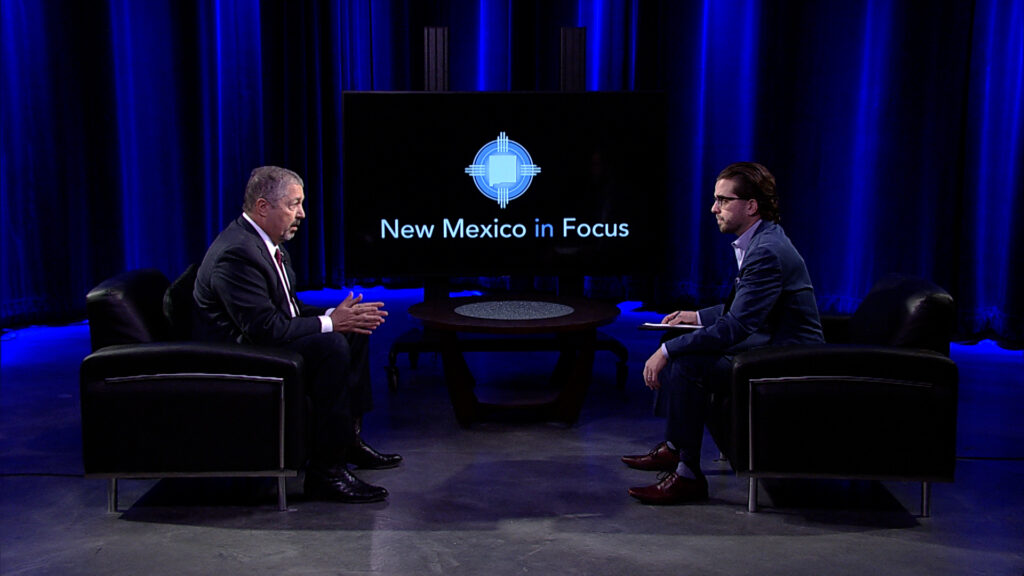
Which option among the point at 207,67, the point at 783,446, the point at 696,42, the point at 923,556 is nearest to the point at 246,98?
the point at 207,67

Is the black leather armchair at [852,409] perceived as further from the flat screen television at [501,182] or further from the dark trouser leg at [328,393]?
the flat screen television at [501,182]

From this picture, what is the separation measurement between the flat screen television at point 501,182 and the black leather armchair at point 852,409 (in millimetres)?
2105

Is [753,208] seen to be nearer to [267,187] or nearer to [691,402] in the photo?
[691,402]

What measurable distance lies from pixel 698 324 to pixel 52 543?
2.24 m

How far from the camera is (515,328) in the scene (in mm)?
3775

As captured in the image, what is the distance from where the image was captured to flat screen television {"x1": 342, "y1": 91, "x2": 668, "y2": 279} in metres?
4.93

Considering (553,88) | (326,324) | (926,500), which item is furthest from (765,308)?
(553,88)

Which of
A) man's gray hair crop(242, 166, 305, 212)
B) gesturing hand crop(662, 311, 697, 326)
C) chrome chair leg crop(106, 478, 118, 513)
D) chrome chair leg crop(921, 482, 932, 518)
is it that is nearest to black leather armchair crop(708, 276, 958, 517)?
chrome chair leg crop(921, 482, 932, 518)

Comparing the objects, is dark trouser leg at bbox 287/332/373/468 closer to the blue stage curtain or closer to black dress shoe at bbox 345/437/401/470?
black dress shoe at bbox 345/437/401/470

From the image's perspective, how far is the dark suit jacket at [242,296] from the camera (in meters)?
3.18

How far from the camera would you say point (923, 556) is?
2787 millimetres

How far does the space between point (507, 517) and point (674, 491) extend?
1.82 feet

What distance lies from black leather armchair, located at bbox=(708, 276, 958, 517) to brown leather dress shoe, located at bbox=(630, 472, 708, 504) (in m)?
0.20

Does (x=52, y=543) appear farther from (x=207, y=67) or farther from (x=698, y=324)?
(x=207, y=67)
